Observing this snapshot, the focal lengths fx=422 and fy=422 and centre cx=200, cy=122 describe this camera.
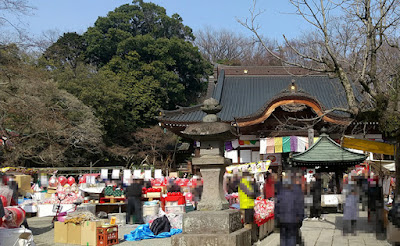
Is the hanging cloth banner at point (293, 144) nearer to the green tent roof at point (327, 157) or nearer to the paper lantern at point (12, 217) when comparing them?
the green tent roof at point (327, 157)

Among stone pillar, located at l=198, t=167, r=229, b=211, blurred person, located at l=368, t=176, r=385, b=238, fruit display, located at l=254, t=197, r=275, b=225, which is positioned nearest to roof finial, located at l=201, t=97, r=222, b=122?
stone pillar, located at l=198, t=167, r=229, b=211

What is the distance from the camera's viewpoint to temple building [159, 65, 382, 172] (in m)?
19.3

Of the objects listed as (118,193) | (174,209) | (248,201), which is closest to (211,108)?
(248,201)

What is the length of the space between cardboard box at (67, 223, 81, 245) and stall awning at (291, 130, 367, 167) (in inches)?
266

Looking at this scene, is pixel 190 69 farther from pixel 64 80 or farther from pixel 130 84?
pixel 64 80

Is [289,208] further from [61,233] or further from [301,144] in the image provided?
[301,144]

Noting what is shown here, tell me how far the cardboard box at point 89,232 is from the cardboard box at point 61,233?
52cm

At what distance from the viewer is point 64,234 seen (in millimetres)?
10391

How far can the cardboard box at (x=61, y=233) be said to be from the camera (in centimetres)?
1038

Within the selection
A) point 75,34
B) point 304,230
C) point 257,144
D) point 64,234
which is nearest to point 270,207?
point 304,230

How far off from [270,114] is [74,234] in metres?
11.8

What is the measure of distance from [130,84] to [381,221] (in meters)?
28.2

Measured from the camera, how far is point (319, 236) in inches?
414

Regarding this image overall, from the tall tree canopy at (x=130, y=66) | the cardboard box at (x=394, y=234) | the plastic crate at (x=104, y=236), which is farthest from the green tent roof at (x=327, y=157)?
the tall tree canopy at (x=130, y=66)
